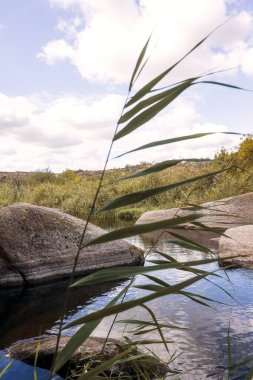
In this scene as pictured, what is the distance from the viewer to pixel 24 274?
5.85 m

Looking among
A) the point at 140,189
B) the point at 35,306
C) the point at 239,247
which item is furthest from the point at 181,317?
the point at 140,189

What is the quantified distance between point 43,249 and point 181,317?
2.66m

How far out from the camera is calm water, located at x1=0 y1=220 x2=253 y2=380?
315 centimetres

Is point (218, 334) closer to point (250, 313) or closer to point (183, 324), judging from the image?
point (183, 324)

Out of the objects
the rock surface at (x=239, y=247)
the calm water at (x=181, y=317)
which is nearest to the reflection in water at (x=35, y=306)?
the calm water at (x=181, y=317)

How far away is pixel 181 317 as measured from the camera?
13.4 ft

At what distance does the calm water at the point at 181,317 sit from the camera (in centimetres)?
315

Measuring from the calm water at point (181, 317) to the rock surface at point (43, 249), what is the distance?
316mm

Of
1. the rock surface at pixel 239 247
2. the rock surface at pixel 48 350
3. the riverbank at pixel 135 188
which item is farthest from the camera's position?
the riverbank at pixel 135 188

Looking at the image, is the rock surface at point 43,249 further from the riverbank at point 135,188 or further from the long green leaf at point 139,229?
the riverbank at point 135,188

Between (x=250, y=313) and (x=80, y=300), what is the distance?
196cm

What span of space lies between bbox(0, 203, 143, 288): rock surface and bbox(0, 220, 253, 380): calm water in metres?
0.32

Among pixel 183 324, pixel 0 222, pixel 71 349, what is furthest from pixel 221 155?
pixel 71 349

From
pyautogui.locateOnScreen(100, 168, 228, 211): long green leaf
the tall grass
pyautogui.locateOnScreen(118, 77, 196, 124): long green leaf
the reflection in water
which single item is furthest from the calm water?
the tall grass
